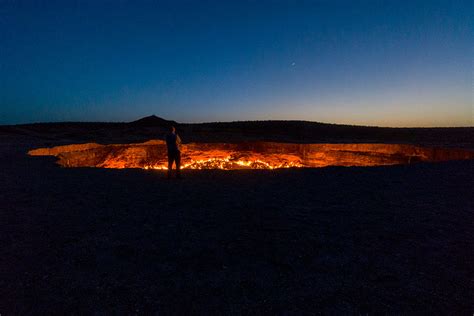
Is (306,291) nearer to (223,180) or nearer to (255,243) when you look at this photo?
(255,243)

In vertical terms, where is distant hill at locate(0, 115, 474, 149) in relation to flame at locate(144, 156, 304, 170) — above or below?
above

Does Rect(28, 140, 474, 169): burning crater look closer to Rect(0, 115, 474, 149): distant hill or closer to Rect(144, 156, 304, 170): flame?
Rect(144, 156, 304, 170): flame

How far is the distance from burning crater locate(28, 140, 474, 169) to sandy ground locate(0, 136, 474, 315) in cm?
1018

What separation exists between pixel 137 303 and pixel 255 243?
5.72 ft

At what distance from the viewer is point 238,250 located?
377 cm

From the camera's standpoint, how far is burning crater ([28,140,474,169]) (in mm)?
16469

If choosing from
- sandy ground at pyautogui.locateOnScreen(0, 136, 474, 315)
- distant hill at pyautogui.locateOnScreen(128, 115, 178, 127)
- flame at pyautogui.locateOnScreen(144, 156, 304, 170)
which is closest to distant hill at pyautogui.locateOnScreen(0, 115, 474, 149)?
distant hill at pyautogui.locateOnScreen(128, 115, 178, 127)

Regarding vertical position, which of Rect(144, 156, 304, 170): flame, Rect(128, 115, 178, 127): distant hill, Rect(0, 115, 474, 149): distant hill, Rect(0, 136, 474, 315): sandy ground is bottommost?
Rect(144, 156, 304, 170): flame

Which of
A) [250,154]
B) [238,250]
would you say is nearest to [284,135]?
[250,154]

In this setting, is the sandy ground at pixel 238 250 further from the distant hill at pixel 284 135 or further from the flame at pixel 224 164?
the distant hill at pixel 284 135

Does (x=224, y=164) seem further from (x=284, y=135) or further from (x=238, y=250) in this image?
(x=238, y=250)

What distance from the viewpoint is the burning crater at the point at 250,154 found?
1647 cm

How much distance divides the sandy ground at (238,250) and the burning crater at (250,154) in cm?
1018

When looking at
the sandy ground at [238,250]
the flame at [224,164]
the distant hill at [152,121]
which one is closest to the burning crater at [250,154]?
the flame at [224,164]
